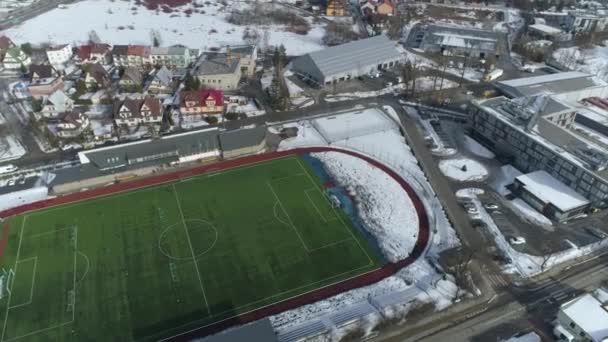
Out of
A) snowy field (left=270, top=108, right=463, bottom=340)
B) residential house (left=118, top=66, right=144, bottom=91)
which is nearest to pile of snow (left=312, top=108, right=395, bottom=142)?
snowy field (left=270, top=108, right=463, bottom=340)

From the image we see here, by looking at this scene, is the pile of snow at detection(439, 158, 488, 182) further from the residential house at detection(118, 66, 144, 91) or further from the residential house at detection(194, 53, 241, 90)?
the residential house at detection(118, 66, 144, 91)

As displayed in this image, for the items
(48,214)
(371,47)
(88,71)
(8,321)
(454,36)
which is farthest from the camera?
(454,36)

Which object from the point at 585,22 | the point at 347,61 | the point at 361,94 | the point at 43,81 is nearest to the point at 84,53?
the point at 43,81

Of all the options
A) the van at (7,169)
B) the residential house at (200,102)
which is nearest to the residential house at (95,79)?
the residential house at (200,102)

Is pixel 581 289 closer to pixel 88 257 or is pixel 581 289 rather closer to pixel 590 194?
pixel 590 194

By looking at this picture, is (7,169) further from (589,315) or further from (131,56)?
(589,315)

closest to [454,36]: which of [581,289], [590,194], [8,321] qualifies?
[590,194]
